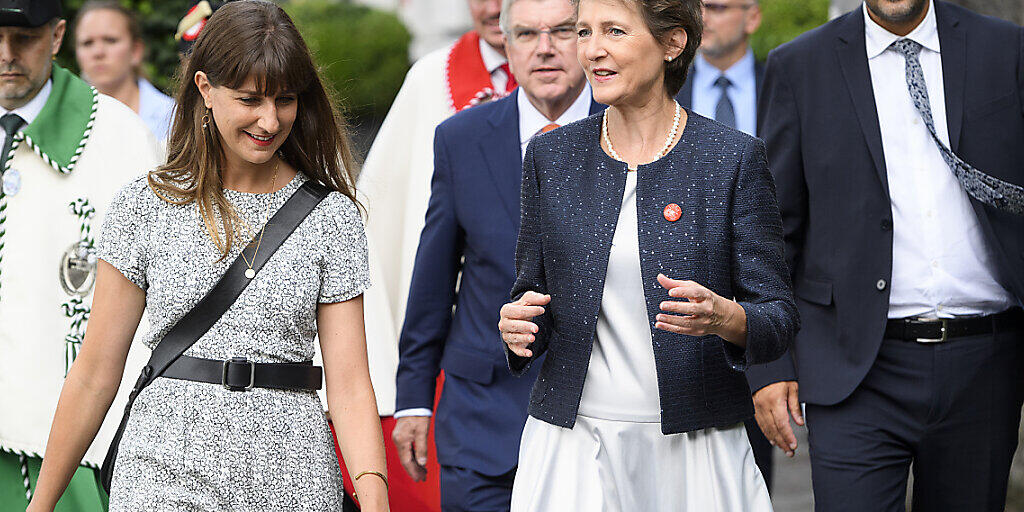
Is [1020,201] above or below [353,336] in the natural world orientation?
above

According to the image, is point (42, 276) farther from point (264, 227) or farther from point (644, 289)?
point (644, 289)

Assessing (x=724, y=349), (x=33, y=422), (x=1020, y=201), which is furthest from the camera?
(x=33, y=422)

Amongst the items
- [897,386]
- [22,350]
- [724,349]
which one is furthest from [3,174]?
[897,386]

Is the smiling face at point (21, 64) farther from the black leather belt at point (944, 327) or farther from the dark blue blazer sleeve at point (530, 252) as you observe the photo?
the black leather belt at point (944, 327)

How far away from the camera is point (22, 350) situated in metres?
4.68

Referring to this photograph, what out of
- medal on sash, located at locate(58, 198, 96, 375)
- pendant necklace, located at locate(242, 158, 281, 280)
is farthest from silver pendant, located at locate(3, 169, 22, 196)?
pendant necklace, located at locate(242, 158, 281, 280)

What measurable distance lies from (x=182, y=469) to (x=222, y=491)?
0.11m

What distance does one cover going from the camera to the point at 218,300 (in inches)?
135

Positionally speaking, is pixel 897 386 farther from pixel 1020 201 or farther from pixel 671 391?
pixel 671 391

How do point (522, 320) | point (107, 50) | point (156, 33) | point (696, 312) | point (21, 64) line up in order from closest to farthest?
point (696, 312), point (522, 320), point (21, 64), point (107, 50), point (156, 33)

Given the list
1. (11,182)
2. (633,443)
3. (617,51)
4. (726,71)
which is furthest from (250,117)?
(726,71)

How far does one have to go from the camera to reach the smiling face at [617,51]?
11.3ft

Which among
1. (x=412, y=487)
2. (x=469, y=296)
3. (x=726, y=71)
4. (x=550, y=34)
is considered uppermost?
(x=726, y=71)

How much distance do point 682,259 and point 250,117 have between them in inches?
42.7
